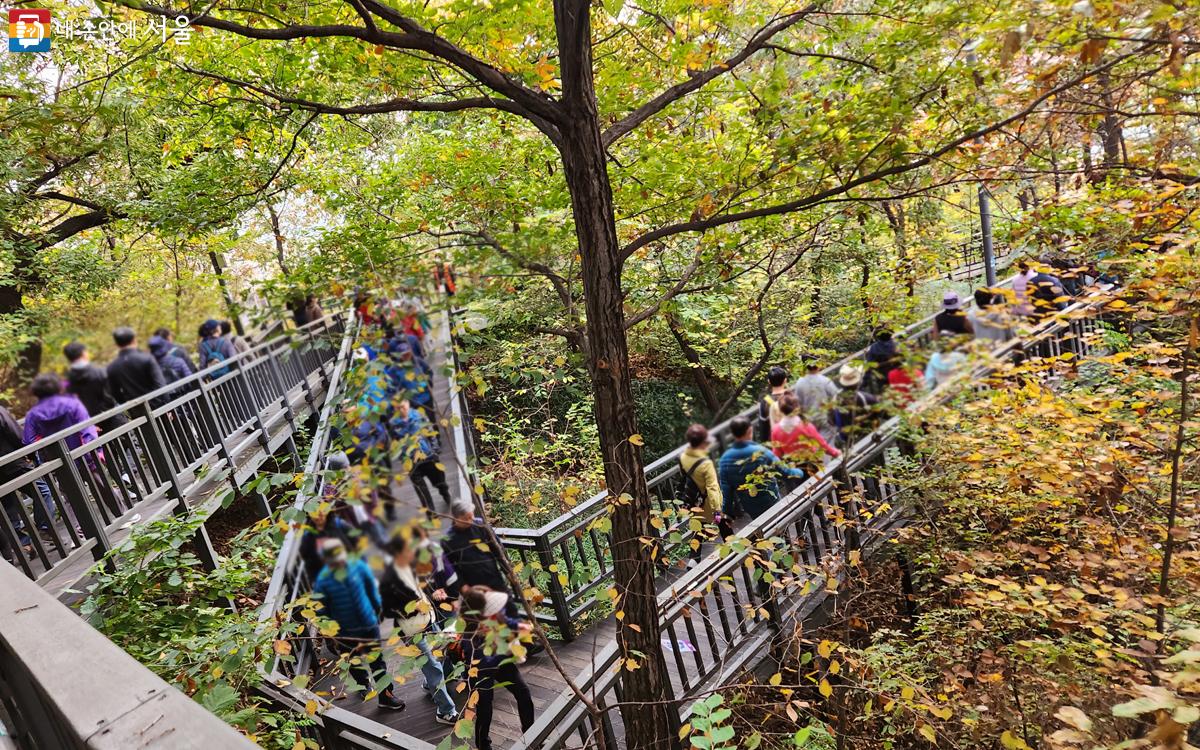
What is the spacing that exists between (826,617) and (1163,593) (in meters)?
3.11

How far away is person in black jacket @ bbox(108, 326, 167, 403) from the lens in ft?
21.5

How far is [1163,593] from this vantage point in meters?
3.49

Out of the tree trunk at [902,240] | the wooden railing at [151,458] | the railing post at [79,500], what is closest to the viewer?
the wooden railing at [151,458]

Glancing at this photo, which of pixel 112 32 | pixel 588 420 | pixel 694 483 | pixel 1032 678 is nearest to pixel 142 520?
pixel 112 32

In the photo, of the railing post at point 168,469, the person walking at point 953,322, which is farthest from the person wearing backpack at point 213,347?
the person walking at point 953,322

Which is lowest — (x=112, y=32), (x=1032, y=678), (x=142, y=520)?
(x=1032, y=678)

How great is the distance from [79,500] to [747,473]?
622 cm

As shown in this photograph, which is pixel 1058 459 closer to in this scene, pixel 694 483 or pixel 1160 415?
pixel 1160 415

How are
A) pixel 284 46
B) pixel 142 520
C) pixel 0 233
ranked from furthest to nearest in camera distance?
pixel 0 233
pixel 142 520
pixel 284 46

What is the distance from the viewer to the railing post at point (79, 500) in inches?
199

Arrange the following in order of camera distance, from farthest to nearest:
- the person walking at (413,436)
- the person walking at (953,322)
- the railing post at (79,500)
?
the railing post at (79,500) < the person walking at (953,322) < the person walking at (413,436)

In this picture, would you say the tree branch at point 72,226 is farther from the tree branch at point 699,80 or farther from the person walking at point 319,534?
the person walking at point 319,534

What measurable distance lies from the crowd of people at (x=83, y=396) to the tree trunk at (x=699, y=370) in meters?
7.14

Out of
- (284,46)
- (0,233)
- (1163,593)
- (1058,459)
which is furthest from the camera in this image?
(0,233)
